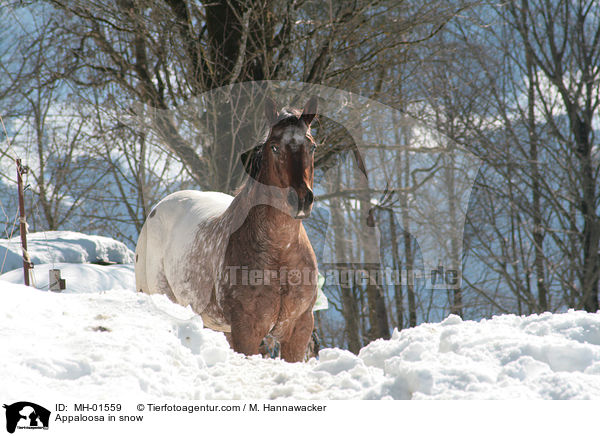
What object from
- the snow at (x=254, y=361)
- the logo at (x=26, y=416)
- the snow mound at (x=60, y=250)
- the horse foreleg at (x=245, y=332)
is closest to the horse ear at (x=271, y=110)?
the horse foreleg at (x=245, y=332)

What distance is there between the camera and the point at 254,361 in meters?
2.39

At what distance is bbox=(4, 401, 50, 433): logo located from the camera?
1398 mm

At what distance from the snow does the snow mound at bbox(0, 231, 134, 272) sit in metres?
3.72

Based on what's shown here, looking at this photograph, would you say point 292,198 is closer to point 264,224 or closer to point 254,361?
point 264,224

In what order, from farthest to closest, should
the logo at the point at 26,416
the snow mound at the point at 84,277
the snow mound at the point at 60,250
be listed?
the snow mound at the point at 60,250, the snow mound at the point at 84,277, the logo at the point at 26,416

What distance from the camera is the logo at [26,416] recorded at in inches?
55.1

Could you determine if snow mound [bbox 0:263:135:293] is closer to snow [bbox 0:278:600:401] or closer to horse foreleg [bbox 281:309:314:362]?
horse foreleg [bbox 281:309:314:362]

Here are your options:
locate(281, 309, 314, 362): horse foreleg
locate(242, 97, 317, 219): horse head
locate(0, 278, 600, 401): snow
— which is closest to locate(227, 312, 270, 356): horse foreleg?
locate(281, 309, 314, 362): horse foreleg

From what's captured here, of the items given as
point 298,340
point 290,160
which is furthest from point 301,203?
point 298,340

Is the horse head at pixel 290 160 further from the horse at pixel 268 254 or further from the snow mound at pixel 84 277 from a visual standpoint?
the snow mound at pixel 84 277

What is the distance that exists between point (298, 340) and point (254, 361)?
0.88 meters

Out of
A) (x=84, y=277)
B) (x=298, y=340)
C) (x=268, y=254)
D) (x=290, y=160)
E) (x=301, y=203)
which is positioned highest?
(x=290, y=160)

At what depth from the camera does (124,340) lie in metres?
1.91

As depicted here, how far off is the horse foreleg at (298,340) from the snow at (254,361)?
0.84 m
